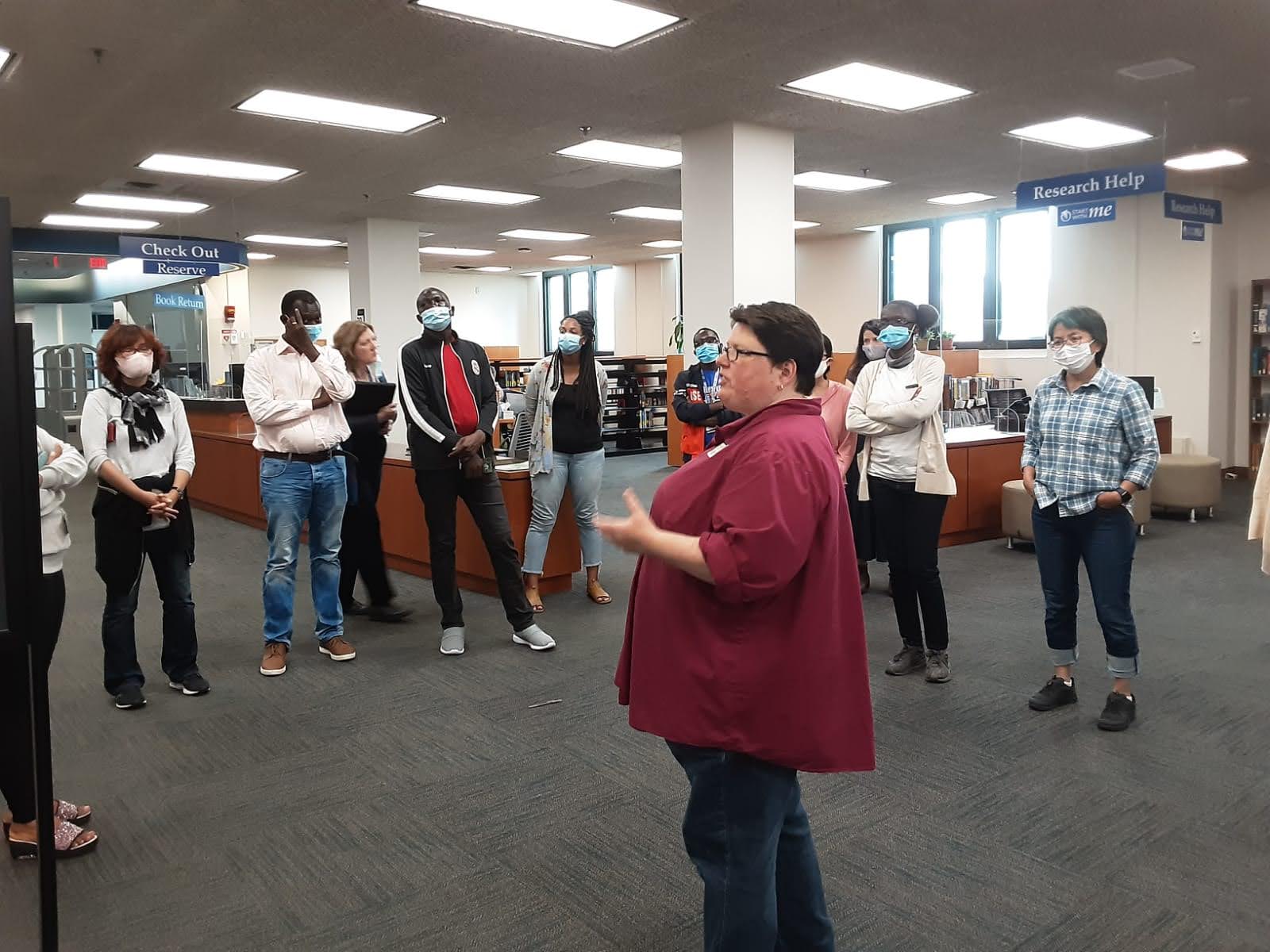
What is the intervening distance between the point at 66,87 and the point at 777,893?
662 centimetres

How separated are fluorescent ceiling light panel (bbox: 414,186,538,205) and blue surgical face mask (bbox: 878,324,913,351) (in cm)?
706

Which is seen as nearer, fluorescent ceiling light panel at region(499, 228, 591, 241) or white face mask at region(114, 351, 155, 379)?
white face mask at region(114, 351, 155, 379)

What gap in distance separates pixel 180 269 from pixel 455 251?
5579 mm

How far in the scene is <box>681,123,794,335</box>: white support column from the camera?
765 cm

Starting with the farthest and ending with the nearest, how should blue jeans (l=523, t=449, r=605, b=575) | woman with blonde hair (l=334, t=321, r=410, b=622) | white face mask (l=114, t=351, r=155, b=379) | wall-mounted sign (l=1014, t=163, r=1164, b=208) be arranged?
wall-mounted sign (l=1014, t=163, r=1164, b=208), blue jeans (l=523, t=449, r=605, b=575), woman with blonde hair (l=334, t=321, r=410, b=622), white face mask (l=114, t=351, r=155, b=379)

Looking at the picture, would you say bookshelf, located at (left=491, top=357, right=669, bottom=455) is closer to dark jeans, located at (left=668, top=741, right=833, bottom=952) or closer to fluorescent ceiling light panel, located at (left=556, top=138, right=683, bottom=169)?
fluorescent ceiling light panel, located at (left=556, top=138, right=683, bottom=169)

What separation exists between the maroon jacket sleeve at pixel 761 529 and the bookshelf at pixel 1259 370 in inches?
413

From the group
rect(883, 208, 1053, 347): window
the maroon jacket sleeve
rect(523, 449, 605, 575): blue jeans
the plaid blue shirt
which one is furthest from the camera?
rect(883, 208, 1053, 347): window

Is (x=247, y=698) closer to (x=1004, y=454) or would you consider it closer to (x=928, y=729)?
(x=928, y=729)

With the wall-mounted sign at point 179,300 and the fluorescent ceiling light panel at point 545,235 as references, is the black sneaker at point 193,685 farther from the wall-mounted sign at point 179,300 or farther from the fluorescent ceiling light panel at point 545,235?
the wall-mounted sign at point 179,300

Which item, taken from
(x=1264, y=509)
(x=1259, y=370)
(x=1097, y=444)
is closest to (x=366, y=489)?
(x=1097, y=444)

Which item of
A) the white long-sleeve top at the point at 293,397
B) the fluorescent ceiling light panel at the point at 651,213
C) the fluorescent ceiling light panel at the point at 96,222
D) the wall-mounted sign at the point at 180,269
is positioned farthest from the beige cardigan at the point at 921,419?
the fluorescent ceiling light panel at the point at 96,222

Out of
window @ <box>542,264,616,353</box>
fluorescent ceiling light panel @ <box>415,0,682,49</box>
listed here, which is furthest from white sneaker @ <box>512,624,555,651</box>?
window @ <box>542,264,616,353</box>

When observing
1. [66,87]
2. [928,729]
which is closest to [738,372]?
[928,729]
